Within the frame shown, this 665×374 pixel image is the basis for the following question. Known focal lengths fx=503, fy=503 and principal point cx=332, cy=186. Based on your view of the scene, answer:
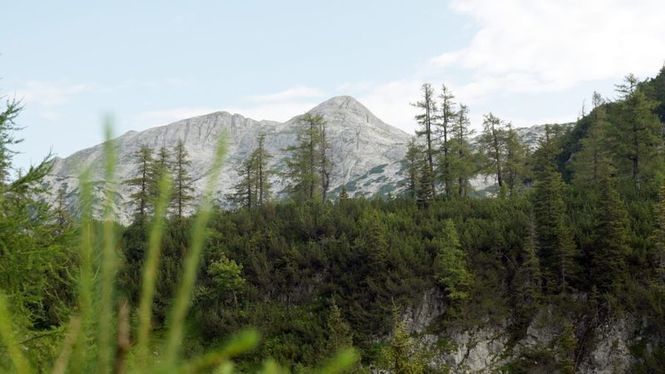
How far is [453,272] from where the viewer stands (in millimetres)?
21875

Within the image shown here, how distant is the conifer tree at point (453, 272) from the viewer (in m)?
21.7

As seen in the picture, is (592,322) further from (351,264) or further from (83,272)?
(83,272)

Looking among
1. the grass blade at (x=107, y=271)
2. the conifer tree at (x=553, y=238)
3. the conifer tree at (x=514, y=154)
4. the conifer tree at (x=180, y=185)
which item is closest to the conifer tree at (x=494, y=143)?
the conifer tree at (x=514, y=154)

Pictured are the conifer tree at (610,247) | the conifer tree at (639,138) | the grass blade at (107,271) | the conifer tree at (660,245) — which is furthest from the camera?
the conifer tree at (639,138)

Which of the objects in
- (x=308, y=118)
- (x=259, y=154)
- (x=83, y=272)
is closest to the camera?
(x=83, y=272)

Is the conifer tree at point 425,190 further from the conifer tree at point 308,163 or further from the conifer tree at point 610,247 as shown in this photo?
the conifer tree at point 610,247

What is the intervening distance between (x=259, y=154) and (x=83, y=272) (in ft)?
140

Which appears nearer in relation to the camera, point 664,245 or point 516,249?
point 664,245

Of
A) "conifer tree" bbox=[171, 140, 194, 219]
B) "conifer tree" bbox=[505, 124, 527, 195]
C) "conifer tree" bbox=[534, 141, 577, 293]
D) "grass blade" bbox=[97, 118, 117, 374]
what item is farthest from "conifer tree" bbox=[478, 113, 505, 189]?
"grass blade" bbox=[97, 118, 117, 374]

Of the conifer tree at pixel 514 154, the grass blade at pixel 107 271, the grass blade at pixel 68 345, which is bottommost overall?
the grass blade at pixel 68 345

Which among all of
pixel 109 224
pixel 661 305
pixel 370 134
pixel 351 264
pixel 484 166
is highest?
pixel 370 134

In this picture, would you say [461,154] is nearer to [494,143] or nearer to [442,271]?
[494,143]

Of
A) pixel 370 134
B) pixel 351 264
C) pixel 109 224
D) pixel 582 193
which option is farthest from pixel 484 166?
pixel 370 134

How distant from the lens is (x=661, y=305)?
62.3 ft
